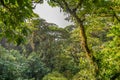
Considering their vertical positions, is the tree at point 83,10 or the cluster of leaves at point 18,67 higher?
the tree at point 83,10

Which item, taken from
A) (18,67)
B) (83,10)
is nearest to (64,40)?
(18,67)

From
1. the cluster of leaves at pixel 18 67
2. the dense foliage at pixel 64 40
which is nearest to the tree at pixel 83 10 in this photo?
the dense foliage at pixel 64 40

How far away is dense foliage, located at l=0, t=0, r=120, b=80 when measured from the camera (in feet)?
13.0

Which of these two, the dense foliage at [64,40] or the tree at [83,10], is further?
the tree at [83,10]

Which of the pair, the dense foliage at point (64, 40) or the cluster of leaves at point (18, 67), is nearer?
the dense foliage at point (64, 40)

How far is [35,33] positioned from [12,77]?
309 inches

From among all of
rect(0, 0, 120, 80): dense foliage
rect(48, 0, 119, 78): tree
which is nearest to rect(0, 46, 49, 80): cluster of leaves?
rect(0, 0, 120, 80): dense foliage

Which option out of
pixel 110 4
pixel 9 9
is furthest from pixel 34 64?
pixel 9 9

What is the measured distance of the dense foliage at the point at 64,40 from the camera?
13.0ft

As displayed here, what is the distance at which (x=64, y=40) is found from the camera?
25.7 meters

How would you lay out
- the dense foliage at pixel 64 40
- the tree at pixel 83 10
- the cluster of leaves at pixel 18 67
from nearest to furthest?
the dense foliage at pixel 64 40 → the tree at pixel 83 10 → the cluster of leaves at pixel 18 67

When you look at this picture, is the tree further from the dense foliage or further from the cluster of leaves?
the cluster of leaves

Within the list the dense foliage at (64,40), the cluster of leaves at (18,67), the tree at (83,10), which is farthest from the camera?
the cluster of leaves at (18,67)

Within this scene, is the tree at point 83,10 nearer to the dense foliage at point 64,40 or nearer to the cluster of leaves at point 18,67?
the dense foliage at point 64,40
